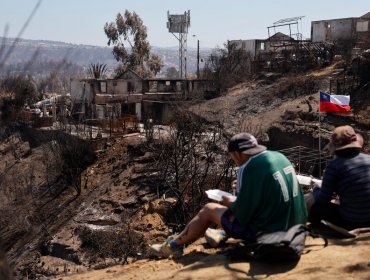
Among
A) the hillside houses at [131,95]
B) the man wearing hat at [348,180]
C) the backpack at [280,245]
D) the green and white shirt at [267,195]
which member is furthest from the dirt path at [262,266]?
the hillside houses at [131,95]

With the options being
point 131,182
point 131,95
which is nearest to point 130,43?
point 131,95

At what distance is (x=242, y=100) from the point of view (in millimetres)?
39031

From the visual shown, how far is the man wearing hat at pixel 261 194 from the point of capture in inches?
190

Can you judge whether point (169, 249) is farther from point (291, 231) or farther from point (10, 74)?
point (10, 74)

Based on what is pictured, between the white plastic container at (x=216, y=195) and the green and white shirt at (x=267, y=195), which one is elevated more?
the green and white shirt at (x=267, y=195)

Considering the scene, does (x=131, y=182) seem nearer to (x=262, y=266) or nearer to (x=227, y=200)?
(x=227, y=200)

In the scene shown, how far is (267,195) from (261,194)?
5cm

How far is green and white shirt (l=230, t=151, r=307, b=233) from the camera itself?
4820 millimetres

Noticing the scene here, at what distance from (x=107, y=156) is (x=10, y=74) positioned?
94.9ft

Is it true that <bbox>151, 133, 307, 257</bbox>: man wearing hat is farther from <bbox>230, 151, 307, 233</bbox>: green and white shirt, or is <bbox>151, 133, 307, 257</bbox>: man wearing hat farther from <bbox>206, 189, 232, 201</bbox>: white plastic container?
<bbox>206, 189, 232, 201</bbox>: white plastic container

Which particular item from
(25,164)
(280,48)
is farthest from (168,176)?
(280,48)

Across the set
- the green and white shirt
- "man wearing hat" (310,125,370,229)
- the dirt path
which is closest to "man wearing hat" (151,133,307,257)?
the green and white shirt

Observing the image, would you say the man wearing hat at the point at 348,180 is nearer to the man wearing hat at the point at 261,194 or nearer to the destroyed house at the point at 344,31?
the man wearing hat at the point at 261,194

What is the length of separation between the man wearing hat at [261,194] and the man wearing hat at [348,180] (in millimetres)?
535
